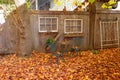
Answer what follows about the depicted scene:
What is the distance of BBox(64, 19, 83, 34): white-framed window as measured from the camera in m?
10.6

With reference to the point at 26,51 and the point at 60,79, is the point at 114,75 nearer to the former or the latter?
the point at 60,79

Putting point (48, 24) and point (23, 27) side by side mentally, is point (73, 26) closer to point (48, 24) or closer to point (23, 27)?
point (48, 24)

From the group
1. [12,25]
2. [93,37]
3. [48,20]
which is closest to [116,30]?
[93,37]

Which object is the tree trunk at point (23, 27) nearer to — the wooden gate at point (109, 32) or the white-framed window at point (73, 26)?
the white-framed window at point (73, 26)

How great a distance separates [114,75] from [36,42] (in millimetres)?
5147

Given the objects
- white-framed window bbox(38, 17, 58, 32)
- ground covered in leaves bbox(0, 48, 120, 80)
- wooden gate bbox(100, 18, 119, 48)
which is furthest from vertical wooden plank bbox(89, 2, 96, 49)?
ground covered in leaves bbox(0, 48, 120, 80)

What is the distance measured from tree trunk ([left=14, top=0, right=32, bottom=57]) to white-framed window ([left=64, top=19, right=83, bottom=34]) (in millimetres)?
2458

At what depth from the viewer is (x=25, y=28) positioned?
8734 millimetres

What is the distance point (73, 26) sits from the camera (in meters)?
10.8

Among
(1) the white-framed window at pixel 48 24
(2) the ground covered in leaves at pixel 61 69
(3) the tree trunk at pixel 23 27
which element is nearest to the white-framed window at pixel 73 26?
(1) the white-framed window at pixel 48 24

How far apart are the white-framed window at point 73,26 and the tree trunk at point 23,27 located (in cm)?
246

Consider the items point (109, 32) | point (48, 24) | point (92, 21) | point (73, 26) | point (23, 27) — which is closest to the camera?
point (23, 27)

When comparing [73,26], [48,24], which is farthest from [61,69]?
[73,26]

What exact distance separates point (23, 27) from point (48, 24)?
1.97m
